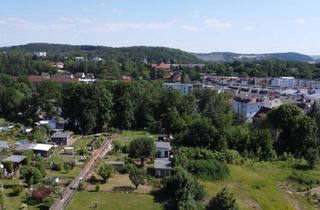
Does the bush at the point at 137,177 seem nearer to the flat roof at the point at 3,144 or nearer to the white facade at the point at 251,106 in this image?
the flat roof at the point at 3,144

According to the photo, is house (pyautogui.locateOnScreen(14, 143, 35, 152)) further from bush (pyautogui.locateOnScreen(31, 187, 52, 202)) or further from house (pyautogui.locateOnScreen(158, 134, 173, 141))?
house (pyautogui.locateOnScreen(158, 134, 173, 141))

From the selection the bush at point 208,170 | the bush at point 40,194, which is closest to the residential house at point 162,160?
the bush at point 208,170

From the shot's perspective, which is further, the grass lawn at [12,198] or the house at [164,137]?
the house at [164,137]

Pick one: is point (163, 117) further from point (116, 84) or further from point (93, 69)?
point (93, 69)

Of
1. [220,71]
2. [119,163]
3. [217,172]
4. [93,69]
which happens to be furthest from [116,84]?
[220,71]

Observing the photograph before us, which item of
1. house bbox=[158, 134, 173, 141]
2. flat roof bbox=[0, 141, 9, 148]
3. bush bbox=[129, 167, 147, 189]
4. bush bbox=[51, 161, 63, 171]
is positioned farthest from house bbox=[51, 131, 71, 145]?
bush bbox=[129, 167, 147, 189]

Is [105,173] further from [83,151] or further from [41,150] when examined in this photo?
[41,150]

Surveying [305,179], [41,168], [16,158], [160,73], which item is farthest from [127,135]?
[160,73]

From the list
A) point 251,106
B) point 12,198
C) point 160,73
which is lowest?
point 12,198
